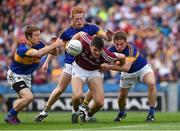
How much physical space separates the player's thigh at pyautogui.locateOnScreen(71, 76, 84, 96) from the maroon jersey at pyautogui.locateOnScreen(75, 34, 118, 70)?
278mm

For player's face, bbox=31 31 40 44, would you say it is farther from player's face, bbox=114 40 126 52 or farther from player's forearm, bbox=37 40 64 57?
player's face, bbox=114 40 126 52

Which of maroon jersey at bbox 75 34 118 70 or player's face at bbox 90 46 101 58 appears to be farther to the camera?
maroon jersey at bbox 75 34 118 70

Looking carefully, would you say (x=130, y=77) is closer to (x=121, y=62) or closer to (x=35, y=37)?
(x=121, y=62)

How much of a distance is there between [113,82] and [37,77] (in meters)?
2.59

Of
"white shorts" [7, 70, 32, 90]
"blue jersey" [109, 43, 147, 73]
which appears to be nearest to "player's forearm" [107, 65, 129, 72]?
"blue jersey" [109, 43, 147, 73]

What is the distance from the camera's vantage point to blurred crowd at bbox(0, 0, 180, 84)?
977 inches

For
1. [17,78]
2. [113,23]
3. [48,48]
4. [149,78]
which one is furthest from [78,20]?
[113,23]

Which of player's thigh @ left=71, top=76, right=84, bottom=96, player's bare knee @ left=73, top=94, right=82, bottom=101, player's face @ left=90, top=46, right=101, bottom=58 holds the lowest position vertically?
player's bare knee @ left=73, top=94, right=82, bottom=101

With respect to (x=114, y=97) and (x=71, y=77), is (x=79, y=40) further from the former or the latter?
(x=114, y=97)

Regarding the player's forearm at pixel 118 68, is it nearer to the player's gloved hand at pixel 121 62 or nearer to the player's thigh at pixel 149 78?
the player's gloved hand at pixel 121 62

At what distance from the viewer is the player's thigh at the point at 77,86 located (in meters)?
15.6

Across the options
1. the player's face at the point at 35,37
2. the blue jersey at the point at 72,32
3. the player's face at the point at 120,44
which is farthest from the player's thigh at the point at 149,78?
the player's face at the point at 35,37

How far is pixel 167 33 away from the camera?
25.7 meters

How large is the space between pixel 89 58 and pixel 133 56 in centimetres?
168
